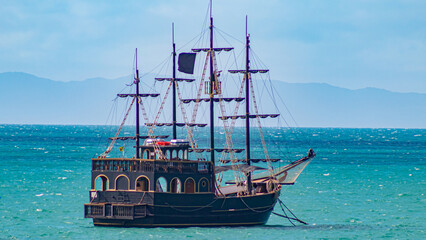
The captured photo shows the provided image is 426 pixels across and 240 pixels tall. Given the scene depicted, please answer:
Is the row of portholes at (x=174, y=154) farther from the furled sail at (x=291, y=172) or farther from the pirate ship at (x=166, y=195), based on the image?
the furled sail at (x=291, y=172)

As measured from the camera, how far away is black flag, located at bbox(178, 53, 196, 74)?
1925 inches

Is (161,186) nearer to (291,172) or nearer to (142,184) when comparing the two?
(291,172)

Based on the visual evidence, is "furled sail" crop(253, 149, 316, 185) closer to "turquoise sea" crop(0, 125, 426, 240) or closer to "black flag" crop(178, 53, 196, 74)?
"turquoise sea" crop(0, 125, 426, 240)

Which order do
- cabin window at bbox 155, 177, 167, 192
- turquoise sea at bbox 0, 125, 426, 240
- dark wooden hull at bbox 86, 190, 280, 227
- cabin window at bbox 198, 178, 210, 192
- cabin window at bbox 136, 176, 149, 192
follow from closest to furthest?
dark wooden hull at bbox 86, 190, 280, 227
cabin window at bbox 136, 176, 149, 192
turquoise sea at bbox 0, 125, 426, 240
cabin window at bbox 155, 177, 167, 192
cabin window at bbox 198, 178, 210, 192

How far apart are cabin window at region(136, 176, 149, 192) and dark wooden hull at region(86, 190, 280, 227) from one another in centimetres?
94

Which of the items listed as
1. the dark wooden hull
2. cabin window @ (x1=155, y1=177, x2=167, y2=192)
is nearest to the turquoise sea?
the dark wooden hull

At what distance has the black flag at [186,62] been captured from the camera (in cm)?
4891

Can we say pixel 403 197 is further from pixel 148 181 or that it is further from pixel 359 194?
pixel 148 181

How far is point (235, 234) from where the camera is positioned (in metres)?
43.3

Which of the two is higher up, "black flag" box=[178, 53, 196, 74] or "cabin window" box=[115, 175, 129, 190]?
"black flag" box=[178, 53, 196, 74]

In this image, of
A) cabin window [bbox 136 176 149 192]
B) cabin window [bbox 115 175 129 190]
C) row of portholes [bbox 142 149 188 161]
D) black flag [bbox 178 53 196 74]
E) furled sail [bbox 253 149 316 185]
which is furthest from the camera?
furled sail [bbox 253 149 316 185]

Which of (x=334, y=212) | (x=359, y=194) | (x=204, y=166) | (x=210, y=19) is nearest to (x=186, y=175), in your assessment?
(x=204, y=166)

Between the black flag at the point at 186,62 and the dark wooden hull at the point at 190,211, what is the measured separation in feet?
29.7

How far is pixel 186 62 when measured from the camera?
49.0 m
